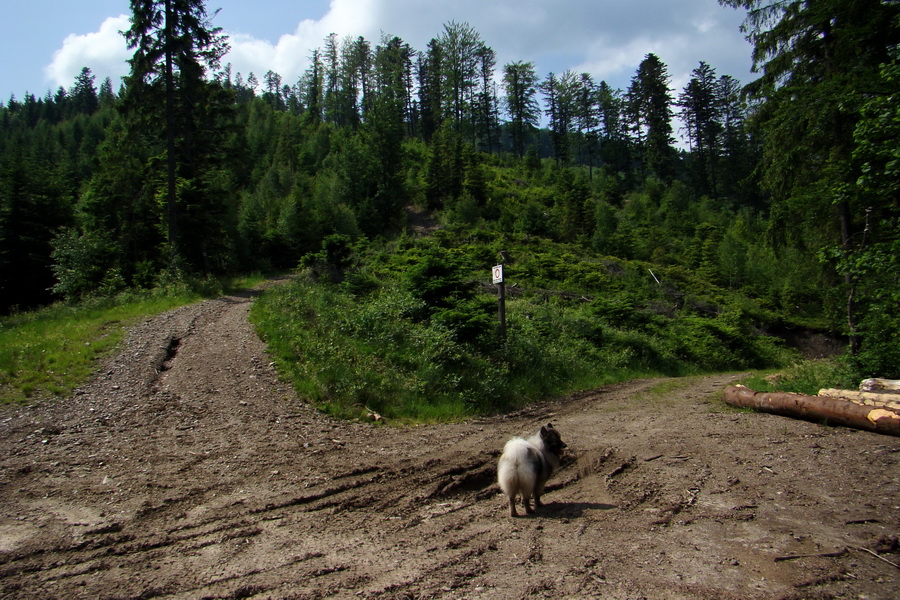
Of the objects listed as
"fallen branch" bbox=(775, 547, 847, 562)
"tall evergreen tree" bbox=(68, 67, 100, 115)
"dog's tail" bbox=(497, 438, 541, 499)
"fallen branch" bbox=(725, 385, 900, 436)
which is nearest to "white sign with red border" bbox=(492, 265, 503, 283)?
"fallen branch" bbox=(725, 385, 900, 436)

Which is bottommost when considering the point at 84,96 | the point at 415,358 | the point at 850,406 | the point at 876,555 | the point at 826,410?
the point at 876,555

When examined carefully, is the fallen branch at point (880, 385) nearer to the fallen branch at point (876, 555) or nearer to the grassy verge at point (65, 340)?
the fallen branch at point (876, 555)

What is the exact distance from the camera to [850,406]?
7.76m

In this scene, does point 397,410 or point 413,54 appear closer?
point 397,410

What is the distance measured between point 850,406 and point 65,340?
1595 centimetres

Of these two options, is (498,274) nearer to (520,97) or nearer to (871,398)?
(871,398)

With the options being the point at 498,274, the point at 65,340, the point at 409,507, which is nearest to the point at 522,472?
the point at 409,507

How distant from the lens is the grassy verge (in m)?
9.05

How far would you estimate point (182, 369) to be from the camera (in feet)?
Result: 34.9

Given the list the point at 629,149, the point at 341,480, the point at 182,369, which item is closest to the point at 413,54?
the point at 629,149

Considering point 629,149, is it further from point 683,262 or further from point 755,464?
point 755,464

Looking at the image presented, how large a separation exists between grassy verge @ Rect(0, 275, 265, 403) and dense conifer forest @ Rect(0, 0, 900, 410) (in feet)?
9.76

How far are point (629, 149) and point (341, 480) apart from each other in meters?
66.4

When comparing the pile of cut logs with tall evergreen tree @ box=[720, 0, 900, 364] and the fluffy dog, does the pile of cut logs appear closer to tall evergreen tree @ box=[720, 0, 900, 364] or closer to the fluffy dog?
tall evergreen tree @ box=[720, 0, 900, 364]
